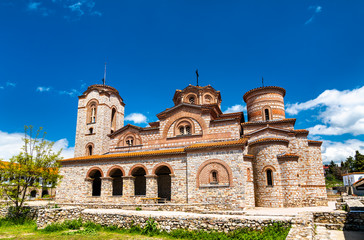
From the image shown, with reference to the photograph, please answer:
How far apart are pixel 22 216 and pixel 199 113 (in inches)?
498

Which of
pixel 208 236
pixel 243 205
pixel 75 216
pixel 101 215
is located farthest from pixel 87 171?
pixel 208 236

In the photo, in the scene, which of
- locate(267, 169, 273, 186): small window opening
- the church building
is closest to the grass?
the church building

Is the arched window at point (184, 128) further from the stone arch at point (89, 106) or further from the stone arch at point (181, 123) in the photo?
the stone arch at point (89, 106)

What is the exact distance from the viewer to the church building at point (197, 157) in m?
15.1

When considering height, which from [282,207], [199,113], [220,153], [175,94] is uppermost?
[175,94]

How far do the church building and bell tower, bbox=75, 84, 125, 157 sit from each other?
0.09 metres

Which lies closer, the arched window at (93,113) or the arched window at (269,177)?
the arched window at (269,177)

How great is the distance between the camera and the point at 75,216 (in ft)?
37.5

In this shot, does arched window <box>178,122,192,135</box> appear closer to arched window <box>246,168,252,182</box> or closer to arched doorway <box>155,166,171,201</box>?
arched doorway <box>155,166,171,201</box>

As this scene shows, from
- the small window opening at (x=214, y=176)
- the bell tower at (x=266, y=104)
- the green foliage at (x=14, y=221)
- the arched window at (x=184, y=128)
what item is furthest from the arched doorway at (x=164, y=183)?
the bell tower at (x=266, y=104)

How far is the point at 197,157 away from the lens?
1566 cm

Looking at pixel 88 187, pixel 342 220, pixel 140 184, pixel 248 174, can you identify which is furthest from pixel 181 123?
pixel 342 220

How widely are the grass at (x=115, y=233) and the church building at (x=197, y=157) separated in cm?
597

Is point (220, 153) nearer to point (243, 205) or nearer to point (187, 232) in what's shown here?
point (243, 205)
